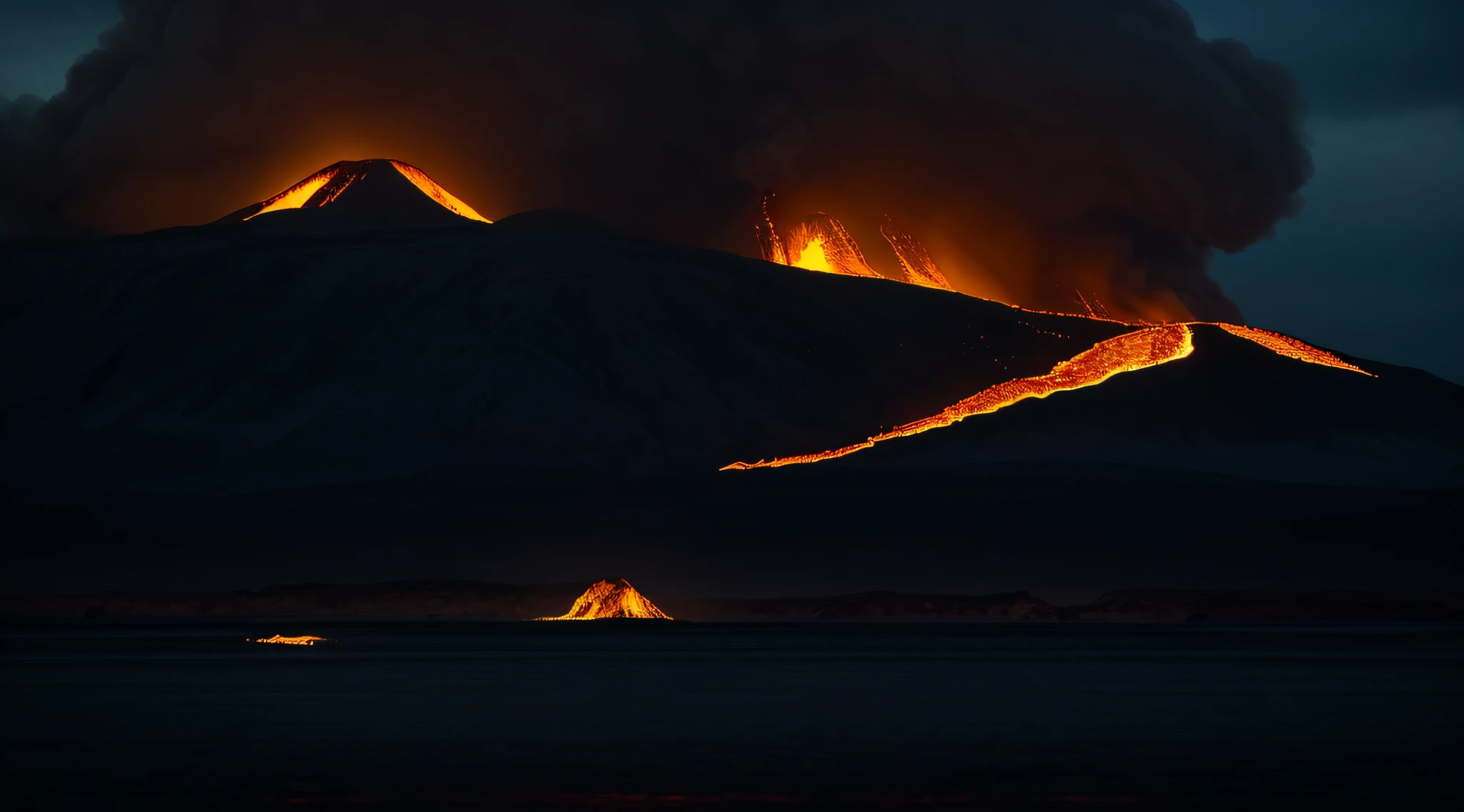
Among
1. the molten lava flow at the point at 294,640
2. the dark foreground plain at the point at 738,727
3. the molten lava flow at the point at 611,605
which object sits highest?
the molten lava flow at the point at 611,605

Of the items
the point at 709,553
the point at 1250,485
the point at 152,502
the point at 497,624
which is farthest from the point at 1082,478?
the point at 152,502

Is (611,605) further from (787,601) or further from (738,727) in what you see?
(738,727)

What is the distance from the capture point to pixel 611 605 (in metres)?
138

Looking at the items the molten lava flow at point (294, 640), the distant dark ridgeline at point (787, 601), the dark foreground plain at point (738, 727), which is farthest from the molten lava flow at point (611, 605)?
the dark foreground plain at point (738, 727)

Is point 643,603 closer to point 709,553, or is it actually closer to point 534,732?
point 709,553

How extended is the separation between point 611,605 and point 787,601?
1841cm

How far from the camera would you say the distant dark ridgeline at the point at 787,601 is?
14375cm

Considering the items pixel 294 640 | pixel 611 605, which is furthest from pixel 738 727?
pixel 611 605

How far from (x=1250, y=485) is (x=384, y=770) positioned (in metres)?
167

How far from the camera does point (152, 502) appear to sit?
198000 millimetres

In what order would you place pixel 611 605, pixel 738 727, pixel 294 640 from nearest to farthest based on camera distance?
pixel 738 727 → pixel 294 640 → pixel 611 605

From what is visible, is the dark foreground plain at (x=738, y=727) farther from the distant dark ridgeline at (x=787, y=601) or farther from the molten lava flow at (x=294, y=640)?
the distant dark ridgeline at (x=787, y=601)

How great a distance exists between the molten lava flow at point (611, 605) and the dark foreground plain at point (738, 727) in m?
A: 44.5

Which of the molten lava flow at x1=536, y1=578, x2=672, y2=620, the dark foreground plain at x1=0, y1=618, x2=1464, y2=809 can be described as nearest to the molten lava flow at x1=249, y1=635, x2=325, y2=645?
the dark foreground plain at x1=0, y1=618, x2=1464, y2=809
